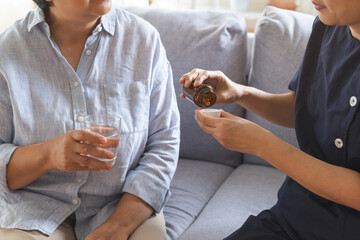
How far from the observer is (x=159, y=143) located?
1574 millimetres

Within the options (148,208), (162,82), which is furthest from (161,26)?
(148,208)

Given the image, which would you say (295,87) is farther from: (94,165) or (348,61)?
(94,165)

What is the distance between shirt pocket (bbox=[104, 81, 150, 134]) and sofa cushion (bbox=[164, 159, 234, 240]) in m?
0.38

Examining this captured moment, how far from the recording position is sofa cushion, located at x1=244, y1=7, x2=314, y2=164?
2.00 metres

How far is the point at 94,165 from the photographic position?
1270mm

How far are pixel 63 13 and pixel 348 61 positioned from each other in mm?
815

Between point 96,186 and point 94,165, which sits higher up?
point 94,165

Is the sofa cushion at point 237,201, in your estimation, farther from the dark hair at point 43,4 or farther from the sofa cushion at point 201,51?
the dark hair at point 43,4

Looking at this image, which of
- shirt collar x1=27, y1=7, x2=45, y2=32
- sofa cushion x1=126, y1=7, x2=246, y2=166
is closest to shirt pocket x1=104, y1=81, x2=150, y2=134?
shirt collar x1=27, y1=7, x2=45, y2=32

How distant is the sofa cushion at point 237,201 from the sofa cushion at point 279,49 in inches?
7.7

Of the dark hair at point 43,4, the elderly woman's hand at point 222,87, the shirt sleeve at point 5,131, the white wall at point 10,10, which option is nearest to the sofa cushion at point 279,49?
the elderly woman's hand at point 222,87

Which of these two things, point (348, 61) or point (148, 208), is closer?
point (348, 61)

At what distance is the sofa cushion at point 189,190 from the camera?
5.62 ft

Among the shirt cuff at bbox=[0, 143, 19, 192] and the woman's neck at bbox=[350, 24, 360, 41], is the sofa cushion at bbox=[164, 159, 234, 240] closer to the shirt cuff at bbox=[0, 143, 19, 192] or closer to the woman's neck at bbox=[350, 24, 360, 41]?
the shirt cuff at bbox=[0, 143, 19, 192]
